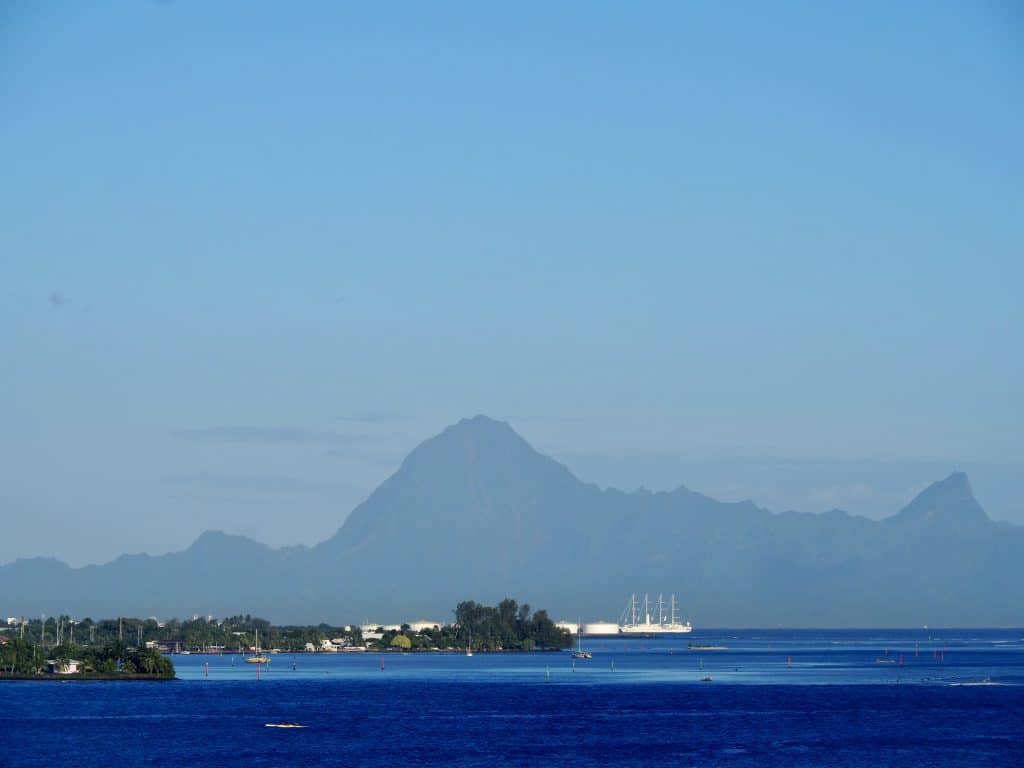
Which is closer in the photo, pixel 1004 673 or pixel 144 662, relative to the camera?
pixel 144 662

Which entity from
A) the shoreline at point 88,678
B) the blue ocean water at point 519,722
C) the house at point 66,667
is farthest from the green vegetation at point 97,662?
the blue ocean water at point 519,722

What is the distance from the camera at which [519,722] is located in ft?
385

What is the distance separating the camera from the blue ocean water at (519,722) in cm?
9538

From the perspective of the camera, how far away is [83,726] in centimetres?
11250

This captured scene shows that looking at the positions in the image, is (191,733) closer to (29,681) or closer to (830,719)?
(830,719)

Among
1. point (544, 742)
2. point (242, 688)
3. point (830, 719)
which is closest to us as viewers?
point (544, 742)

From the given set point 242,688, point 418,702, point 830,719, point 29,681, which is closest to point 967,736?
point 830,719

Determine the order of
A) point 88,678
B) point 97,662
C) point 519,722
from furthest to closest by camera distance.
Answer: point 97,662 → point 88,678 → point 519,722

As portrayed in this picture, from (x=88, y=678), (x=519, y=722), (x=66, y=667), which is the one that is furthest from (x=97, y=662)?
(x=519, y=722)

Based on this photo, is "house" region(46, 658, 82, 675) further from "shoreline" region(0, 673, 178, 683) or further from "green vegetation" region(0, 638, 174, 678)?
"shoreline" region(0, 673, 178, 683)

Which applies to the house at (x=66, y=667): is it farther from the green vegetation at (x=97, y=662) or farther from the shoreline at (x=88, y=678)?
the shoreline at (x=88, y=678)

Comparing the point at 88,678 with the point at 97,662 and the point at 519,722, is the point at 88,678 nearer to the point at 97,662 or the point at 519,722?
the point at 97,662

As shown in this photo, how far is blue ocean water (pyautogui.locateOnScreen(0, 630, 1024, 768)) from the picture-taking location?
95.4m

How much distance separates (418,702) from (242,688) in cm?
2983
